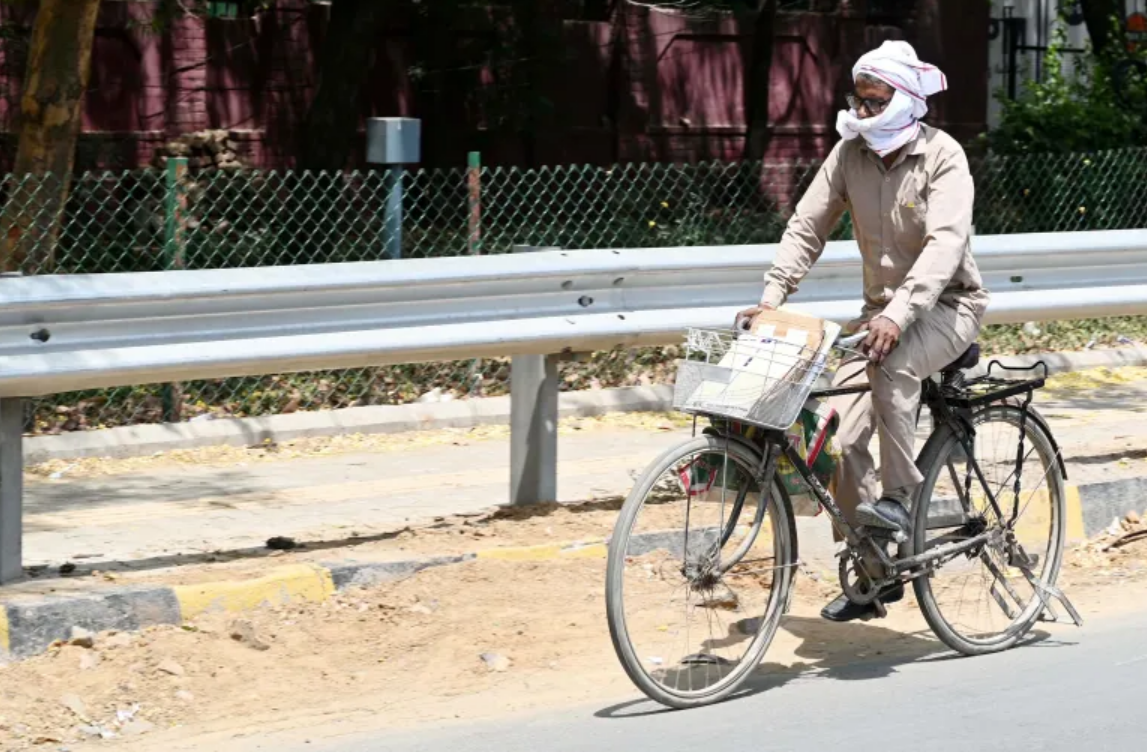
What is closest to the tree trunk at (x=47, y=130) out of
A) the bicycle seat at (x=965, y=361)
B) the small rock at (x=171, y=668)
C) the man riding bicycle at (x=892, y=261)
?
the small rock at (x=171, y=668)

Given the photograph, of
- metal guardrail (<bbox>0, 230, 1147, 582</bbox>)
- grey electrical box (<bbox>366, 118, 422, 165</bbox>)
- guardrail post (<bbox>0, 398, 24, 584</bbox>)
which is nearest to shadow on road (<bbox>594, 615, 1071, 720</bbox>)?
metal guardrail (<bbox>0, 230, 1147, 582</bbox>)

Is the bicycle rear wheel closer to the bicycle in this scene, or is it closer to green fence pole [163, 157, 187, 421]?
the bicycle

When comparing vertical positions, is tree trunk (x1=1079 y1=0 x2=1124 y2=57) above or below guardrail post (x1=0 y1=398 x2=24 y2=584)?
above

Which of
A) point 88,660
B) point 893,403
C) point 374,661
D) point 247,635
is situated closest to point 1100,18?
point 893,403

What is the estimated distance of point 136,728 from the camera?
5.77 metres

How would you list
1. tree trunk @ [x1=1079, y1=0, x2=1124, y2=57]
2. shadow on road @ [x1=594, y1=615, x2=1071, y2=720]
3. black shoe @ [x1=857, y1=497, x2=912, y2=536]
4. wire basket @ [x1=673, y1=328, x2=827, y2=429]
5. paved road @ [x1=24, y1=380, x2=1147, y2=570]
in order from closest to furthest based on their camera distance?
wire basket @ [x1=673, y1=328, x2=827, y2=429], shadow on road @ [x1=594, y1=615, x2=1071, y2=720], black shoe @ [x1=857, y1=497, x2=912, y2=536], paved road @ [x1=24, y1=380, x2=1147, y2=570], tree trunk @ [x1=1079, y1=0, x2=1124, y2=57]

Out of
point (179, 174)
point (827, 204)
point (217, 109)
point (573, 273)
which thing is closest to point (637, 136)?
point (217, 109)

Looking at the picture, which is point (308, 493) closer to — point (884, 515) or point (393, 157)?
point (393, 157)

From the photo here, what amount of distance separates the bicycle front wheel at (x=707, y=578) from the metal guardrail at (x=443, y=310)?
1.59 metres

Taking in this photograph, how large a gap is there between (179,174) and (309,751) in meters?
4.98

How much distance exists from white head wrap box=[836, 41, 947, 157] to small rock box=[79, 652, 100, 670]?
286 cm

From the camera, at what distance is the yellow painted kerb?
6508 millimetres

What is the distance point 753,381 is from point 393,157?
215 inches

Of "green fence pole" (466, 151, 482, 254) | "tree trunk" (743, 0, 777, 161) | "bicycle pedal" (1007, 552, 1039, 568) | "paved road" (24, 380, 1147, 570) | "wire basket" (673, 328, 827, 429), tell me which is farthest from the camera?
"tree trunk" (743, 0, 777, 161)
